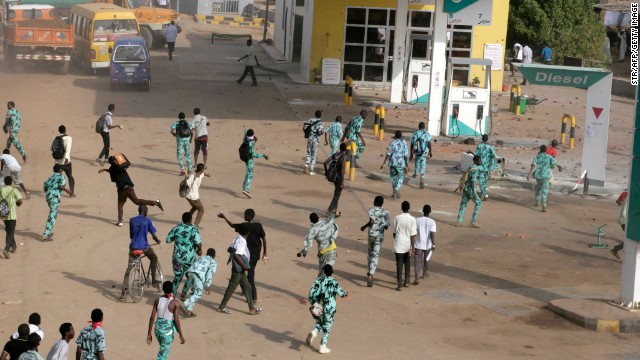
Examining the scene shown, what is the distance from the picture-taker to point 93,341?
12203mm

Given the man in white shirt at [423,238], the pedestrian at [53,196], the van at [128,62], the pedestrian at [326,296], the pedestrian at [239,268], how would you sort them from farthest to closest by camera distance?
the van at [128,62], the pedestrian at [53,196], the man in white shirt at [423,238], the pedestrian at [239,268], the pedestrian at [326,296]

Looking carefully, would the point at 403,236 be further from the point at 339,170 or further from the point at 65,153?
the point at 65,153

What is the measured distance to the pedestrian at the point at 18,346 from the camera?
11680mm

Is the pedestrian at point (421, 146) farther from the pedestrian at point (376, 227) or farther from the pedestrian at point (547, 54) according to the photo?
the pedestrian at point (547, 54)

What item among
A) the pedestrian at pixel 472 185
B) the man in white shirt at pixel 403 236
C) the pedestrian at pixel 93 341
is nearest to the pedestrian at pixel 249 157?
the pedestrian at pixel 472 185

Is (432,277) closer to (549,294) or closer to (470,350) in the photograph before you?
(549,294)

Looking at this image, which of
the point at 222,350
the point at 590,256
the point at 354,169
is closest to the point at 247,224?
the point at 222,350

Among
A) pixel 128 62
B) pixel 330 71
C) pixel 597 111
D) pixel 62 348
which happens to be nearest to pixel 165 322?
pixel 62 348

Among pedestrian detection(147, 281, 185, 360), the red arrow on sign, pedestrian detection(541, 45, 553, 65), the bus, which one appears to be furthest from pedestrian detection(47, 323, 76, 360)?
pedestrian detection(541, 45, 553, 65)

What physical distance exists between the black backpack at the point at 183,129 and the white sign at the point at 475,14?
1004cm

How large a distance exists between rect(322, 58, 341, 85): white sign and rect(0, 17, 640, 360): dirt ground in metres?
7.01

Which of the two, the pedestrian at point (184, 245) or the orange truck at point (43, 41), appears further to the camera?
the orange truck at point (43, 41)

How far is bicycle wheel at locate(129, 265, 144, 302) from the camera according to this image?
1619cm

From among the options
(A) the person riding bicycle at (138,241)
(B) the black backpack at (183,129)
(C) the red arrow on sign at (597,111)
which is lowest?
(A) the person riding bicycle at (138,241)
